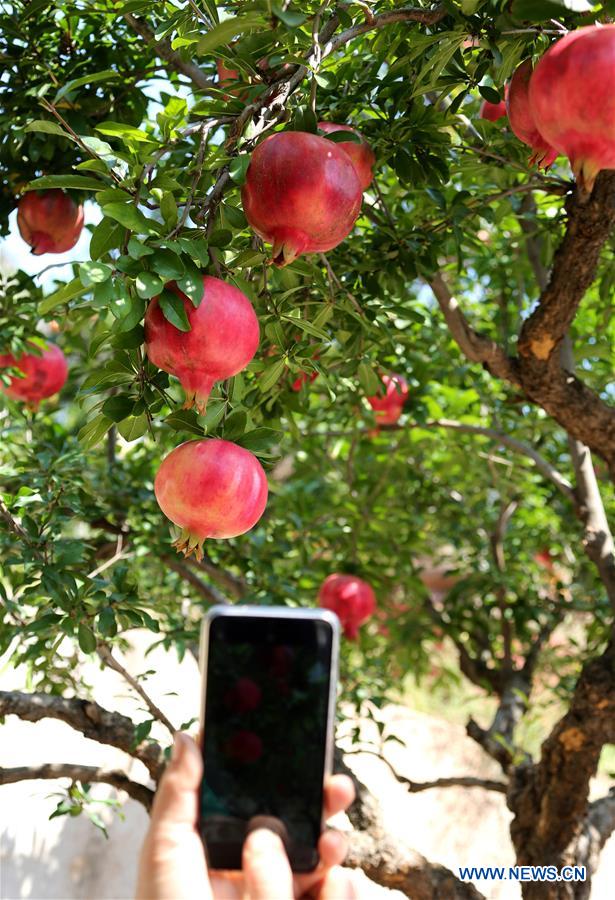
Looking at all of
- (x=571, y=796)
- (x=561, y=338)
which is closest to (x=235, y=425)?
(x=561, y=338)

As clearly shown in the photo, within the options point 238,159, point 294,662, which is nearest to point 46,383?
point 238,159

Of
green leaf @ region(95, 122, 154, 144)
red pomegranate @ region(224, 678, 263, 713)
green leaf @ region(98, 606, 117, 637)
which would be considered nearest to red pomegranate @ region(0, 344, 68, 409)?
green leaf @ region(98, 606, 117, 637)

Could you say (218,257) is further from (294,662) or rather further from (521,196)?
(521,196)

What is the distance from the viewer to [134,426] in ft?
3.40

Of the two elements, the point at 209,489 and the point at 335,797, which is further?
the point at 209,489

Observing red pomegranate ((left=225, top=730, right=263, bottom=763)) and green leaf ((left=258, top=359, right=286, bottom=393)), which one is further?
green leaf ((left=258, top=359, right=286, bottom=393))

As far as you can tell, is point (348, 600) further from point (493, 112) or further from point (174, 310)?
point (174, 310)

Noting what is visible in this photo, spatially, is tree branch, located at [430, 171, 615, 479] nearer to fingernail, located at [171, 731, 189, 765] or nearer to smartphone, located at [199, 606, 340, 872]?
smartphone, located at [199, 606, 340, 872]

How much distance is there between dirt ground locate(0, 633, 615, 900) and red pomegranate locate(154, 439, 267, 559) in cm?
86

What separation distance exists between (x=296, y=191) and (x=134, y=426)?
35 centimetres

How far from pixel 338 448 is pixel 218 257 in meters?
1.57

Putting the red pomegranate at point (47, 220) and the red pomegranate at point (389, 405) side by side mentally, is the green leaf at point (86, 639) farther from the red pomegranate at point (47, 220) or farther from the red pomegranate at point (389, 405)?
the red pomegranate at point (389, 405)

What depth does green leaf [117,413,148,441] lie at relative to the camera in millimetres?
1022

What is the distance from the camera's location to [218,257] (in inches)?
→ 39.2
